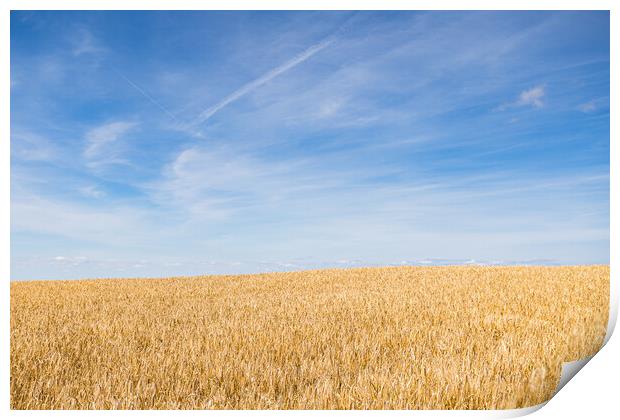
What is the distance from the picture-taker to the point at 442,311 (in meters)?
9.20

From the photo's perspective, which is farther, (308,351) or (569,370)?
(308,351)

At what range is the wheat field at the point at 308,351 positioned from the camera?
482 centimetres

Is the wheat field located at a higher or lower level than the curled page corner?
higher

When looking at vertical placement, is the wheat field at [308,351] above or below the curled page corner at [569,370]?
above

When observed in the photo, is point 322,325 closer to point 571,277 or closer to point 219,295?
point 219,295

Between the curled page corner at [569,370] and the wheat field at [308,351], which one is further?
the curled page corner at [569,370]

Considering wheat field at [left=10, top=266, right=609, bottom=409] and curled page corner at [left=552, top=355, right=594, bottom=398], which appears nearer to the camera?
wheat field at [left=10, top=266, right=609, bottom=409]

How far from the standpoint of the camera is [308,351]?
6328 millimetres

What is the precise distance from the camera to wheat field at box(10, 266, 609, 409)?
4.82 m

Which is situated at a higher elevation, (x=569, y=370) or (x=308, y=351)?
(x=308, y=351)

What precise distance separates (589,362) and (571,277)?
31.3 ft
